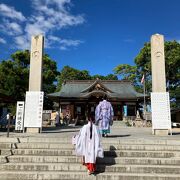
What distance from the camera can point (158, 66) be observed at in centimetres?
1047

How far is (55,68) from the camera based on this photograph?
38.1 metres

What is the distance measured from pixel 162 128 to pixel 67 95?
23.8 m

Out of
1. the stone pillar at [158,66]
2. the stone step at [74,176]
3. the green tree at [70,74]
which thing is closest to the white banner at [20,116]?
the stone step at [74,176]

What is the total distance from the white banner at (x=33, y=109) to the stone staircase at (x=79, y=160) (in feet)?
10.6

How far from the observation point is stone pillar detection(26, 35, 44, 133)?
1052 centimetres

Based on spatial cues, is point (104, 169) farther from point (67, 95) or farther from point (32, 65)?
point (67, 95)

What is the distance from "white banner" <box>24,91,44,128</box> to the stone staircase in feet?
10.6

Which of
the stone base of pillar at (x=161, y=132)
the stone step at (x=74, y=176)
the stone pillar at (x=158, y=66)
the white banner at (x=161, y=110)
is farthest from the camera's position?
the stone pillar at (x=158, y=66)

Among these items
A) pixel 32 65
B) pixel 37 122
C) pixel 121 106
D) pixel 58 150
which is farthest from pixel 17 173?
pixel 121 106

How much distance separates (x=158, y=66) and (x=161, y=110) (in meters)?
1.99

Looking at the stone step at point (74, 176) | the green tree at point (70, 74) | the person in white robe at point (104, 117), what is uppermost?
the green tree at point (70, 74)

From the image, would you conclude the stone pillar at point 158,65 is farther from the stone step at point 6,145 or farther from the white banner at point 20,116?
the stone step at point 6,145

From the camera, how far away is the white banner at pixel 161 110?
9898 millimetres

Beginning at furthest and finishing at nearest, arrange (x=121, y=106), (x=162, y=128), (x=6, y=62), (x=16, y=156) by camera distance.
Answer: (x=121, y=106)
(x=6, y=62)
(x=162, y=128)
(x=16, y=156)
